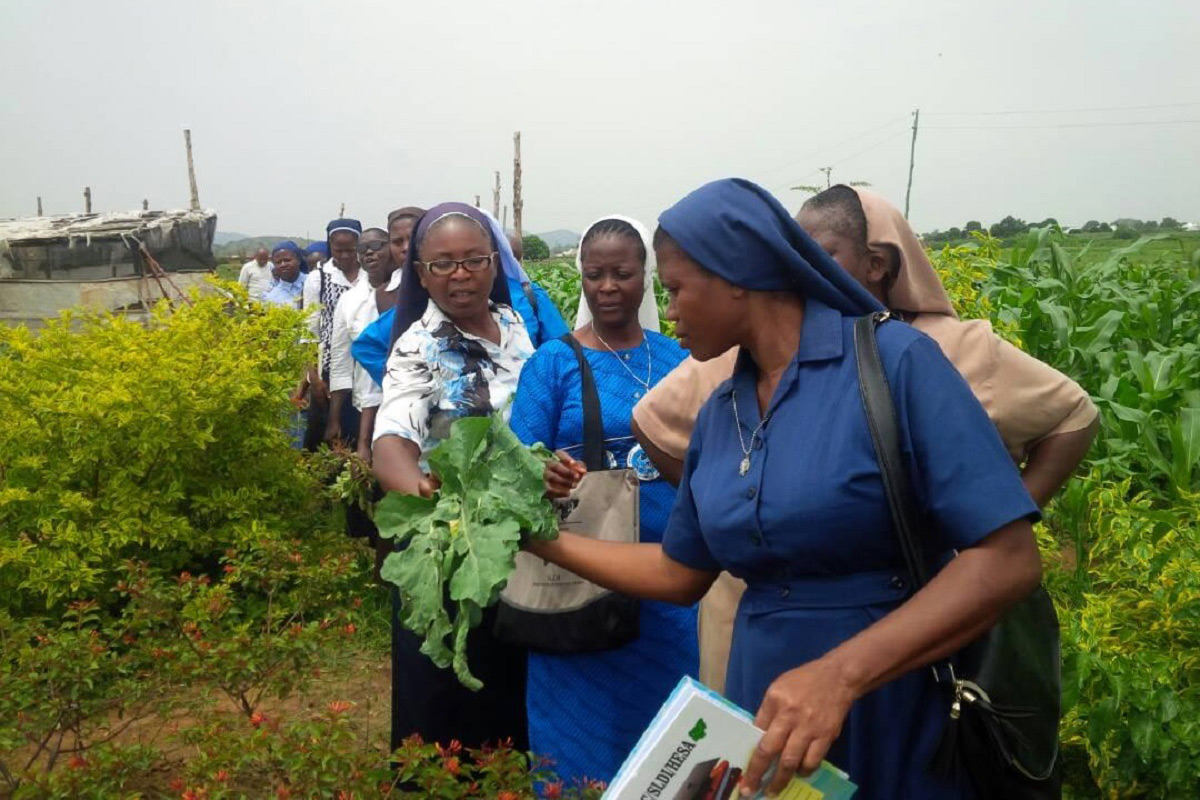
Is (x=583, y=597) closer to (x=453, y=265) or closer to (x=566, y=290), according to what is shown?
(x=453, y=265)

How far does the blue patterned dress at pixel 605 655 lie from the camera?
2998mm

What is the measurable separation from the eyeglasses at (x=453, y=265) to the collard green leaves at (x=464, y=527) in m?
1.25

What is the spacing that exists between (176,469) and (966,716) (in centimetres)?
447

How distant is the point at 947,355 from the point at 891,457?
2.93ft

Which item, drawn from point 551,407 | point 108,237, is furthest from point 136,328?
point 108,237

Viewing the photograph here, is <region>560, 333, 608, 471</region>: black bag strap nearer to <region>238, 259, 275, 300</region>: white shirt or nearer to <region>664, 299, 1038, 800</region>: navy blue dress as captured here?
<region>664, 299, 1038, 800</region>: navy blue dress

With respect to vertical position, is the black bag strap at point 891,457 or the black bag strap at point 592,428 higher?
the black bag strap at point 891,457

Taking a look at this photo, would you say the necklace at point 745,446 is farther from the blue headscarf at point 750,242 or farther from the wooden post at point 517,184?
the wooden post at point 517,184

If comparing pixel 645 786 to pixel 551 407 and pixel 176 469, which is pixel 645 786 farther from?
pixel 176 469

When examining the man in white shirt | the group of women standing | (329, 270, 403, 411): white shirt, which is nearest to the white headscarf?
the group of women standing

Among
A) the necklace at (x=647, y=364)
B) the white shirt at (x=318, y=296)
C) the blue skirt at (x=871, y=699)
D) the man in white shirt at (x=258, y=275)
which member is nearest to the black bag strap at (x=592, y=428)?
the necklace at (x=647, y=364)

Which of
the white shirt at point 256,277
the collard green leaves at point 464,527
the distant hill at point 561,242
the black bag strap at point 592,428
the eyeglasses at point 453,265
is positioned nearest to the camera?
the collard green leaves at point 464,527

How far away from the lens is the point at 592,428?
9.74ft

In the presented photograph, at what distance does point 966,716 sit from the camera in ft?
5.99
